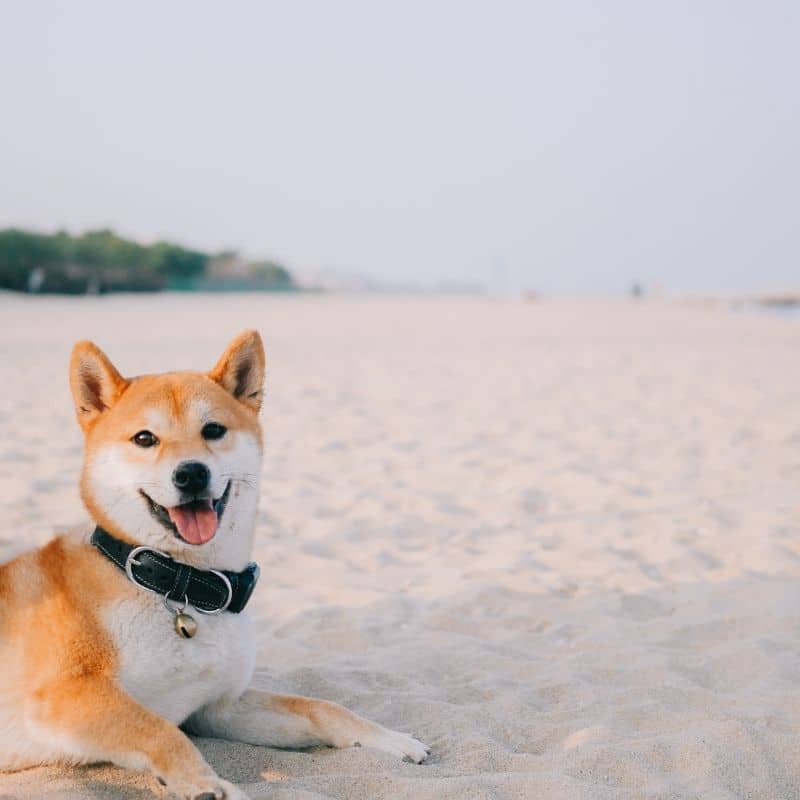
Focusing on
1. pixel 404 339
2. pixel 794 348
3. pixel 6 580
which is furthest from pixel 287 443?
pixel 794 348

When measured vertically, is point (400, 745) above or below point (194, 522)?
below

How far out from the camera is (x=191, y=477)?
283 cm

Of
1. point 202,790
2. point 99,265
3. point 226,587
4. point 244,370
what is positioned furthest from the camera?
point 99,265

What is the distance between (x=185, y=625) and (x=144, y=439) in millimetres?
588

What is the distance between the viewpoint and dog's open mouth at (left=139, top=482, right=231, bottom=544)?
9.41 feet

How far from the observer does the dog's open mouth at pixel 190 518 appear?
287cm

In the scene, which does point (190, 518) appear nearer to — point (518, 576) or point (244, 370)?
point (244, 370)

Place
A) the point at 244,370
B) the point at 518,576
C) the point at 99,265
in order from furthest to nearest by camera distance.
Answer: the point at 99,265, the point at 518,576, the point at 244,370

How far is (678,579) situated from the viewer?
5.14 meters

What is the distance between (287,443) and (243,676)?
592 centimetres

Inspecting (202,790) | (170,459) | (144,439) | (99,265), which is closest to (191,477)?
(170,459)

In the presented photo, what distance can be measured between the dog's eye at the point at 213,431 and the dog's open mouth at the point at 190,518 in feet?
0.76

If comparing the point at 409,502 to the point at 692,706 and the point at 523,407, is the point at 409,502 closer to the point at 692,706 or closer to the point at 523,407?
the point at 692,706

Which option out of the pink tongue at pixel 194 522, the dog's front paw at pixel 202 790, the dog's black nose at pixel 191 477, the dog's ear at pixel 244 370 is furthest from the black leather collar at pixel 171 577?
the dog's ear at pixel 244 370
